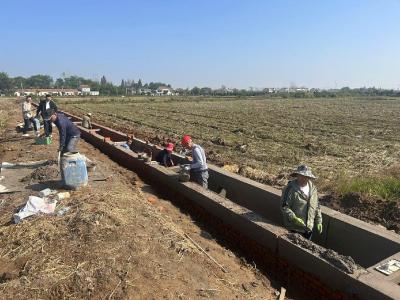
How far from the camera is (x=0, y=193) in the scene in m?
7.47

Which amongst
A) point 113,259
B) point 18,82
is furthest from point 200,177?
point 18,82

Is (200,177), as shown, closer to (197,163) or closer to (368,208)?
(197,163)

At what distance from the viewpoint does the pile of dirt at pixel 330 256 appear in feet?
14.4

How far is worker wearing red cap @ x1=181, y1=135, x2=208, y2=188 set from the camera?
7908 millimetres

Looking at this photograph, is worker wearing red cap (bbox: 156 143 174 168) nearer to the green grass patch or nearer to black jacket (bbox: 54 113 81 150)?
black jacket (bbox: 54 113 81 150)

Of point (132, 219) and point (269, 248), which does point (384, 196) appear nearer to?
point (269, 248)

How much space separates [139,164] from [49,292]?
259 inches

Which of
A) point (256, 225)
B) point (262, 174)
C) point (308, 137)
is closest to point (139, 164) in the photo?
point (262, 174)

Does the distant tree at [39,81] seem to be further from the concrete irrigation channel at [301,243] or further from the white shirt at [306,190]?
the white shirt at [306,190]

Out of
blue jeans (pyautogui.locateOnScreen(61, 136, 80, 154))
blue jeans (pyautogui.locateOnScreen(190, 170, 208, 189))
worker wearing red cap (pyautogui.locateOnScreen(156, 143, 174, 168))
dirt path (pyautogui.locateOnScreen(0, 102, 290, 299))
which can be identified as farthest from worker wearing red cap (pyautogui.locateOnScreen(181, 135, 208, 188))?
blue jeans (pyautogui.locateOnScreen(61, 136, 80, 154))

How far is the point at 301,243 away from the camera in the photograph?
16.6 ft

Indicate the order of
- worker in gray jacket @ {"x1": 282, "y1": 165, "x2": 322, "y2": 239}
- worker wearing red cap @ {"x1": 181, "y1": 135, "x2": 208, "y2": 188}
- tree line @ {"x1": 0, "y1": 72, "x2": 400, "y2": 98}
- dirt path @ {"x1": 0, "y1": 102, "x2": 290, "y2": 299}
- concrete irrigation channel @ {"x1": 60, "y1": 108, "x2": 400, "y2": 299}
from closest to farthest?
dirt path @ {"x1": 0, "y1": 102, "x2": 290, "y2": 299}, concrete irrigation channel @ {"x1": 60, "y1": 108, "x2": 400, "y2": 299}, worker in gray jacket @ {"x1": 282, "y1": 165, "x2": 322, "y2": 239}, worker wearing red cap @ {"x1": 181, "y1": 135, "x2": 208, "y2": 188}, tree line @ {"x1": 0, "y1": 72, "x2": 400, "y2": 98}

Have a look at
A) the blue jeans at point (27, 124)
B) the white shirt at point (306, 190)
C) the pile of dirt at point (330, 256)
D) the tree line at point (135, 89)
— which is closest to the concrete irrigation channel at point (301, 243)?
the pile of dirt at point (330, 256)

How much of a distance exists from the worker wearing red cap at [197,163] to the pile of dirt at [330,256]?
3098 millimetres
